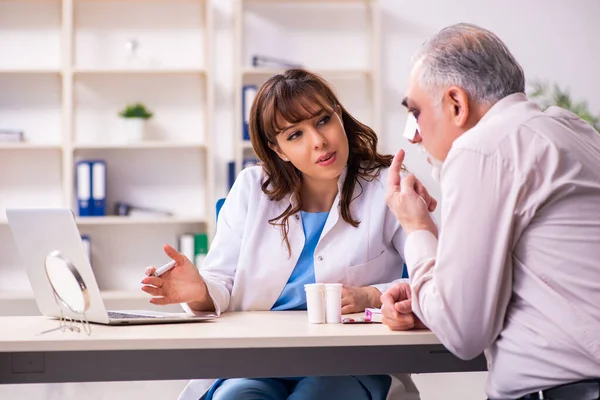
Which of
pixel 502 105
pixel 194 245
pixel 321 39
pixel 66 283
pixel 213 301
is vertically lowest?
pixel 194 245

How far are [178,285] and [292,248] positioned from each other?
A: 15.4 inches

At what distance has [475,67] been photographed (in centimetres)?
142

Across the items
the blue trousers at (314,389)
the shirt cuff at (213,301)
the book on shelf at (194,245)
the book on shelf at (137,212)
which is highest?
the shirt cuff at (213,301)

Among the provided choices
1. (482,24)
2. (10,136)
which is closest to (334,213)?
(10,136)

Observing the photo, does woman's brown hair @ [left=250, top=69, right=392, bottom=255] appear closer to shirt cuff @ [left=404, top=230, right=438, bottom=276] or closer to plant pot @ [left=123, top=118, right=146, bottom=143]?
shirt cuff @ [left=404, top=230, right=438, bottom=276]

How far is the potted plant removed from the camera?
14.7ft

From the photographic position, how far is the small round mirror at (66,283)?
1.55 m

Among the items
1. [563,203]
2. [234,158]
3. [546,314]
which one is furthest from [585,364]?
[234,158]

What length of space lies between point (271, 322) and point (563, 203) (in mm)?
679

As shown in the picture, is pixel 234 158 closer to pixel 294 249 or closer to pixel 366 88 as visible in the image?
pixel 366 88


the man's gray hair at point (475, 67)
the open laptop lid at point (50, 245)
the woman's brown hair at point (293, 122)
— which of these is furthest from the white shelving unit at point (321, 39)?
the man's gray hair at point (475, 67)

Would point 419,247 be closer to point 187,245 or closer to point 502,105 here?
point 502,105

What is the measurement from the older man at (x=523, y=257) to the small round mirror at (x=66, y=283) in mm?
669

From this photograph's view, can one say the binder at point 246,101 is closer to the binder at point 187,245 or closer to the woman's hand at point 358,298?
the binder at point 187,245
